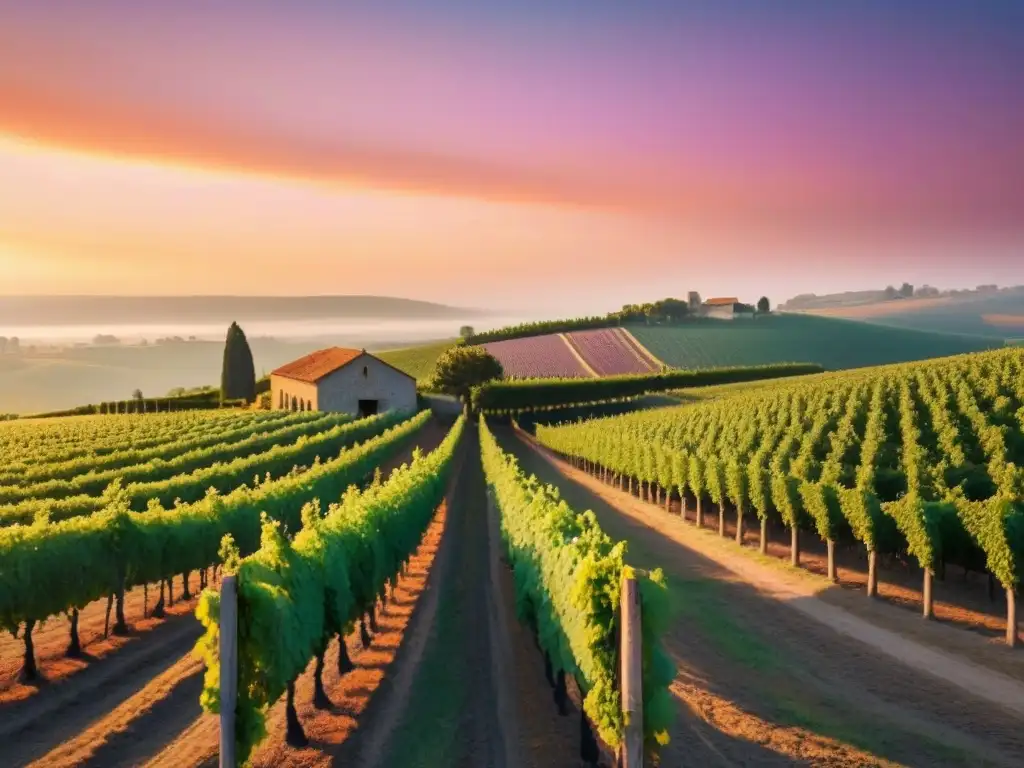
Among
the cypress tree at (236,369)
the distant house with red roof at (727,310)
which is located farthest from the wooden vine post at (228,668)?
the distant house with red roof at (727,310)

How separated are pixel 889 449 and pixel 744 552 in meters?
8.51

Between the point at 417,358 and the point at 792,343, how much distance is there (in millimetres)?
63654

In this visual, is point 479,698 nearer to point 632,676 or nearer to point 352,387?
point 632,676

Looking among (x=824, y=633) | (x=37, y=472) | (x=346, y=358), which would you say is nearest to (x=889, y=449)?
(x=824, y=633)

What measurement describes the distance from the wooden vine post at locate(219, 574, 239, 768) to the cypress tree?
308 feet

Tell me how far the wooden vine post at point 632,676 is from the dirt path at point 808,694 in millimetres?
2007

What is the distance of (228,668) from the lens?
35.1ft

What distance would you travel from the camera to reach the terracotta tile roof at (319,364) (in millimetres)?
78562

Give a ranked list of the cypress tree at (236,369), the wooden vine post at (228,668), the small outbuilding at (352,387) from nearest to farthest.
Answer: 1. the wooden vine post at (228,668)
2. the small outbuilding at (352,387)
3. the cypress tree at (236,369)

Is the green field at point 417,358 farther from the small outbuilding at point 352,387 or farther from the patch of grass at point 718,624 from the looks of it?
the patch of grass at point 718,624

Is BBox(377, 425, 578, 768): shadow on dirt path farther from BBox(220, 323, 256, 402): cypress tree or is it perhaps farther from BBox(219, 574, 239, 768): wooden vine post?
BBox(220, 323, 256, 402): cypress tree

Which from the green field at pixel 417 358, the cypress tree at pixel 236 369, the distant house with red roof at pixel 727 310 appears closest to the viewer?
the cypress tree at pixel 236 369

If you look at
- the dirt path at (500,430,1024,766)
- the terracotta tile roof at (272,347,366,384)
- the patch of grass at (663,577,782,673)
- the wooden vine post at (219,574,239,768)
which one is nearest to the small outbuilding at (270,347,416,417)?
the terracotta tile roof at (272,347,366,384)

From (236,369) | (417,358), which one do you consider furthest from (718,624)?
(417,358)
